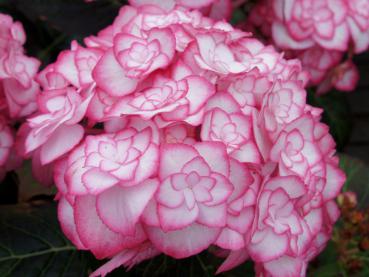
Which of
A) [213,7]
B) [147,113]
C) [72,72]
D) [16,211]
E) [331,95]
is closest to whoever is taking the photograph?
[147,113]

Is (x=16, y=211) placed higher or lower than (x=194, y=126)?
lower

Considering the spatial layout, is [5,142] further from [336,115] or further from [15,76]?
[336,115]

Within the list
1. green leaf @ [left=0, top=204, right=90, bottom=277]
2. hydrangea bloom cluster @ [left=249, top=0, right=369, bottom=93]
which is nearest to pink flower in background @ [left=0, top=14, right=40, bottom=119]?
green leaf @ [left=0, top=204, right=90, bottom=277]

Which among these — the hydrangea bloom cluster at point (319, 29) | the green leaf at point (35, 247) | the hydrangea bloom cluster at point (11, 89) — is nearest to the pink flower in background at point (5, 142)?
the hydrangea bloom cluster at point (11, 89)

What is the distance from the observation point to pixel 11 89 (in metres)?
0.71

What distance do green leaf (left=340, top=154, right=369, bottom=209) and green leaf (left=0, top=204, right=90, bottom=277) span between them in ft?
1.59

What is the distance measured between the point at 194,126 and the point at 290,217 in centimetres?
13

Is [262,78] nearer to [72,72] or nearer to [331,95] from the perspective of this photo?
[72,72]

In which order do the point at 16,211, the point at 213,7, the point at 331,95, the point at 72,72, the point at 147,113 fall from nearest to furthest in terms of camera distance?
1. the point at 147,113
2. the point at 72,72
3. the point at 16,211
4. the point at 213,7
5. the point at 331,95

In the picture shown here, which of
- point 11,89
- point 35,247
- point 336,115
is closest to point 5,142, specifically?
point 11,89

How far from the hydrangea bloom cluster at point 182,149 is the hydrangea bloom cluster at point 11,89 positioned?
0.02m

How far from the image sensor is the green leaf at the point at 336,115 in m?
1.25

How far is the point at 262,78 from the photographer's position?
2.09 ft


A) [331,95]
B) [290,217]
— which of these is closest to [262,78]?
[290,217]
